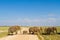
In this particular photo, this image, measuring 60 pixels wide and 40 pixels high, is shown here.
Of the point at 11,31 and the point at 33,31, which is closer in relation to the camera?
the point at 11,31

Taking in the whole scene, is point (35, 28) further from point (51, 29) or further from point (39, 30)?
point (51, 29)

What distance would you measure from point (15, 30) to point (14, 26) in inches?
62.3

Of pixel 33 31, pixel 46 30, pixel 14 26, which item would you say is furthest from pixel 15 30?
pixel 46 30

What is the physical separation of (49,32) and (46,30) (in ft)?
6.17

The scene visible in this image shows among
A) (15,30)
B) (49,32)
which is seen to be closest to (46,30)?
(49,32)

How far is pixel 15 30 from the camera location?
67.8 metres

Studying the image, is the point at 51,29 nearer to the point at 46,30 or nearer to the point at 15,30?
the point at 46,30

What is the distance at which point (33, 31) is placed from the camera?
71.4 meters

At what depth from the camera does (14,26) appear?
2687 inches

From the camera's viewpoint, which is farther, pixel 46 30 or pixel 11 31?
pixel 46 30

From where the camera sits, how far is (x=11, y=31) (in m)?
66.8

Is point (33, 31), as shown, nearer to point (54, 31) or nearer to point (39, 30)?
point (39, 30)

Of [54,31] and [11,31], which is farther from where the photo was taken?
[54,31]

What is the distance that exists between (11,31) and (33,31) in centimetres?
925
